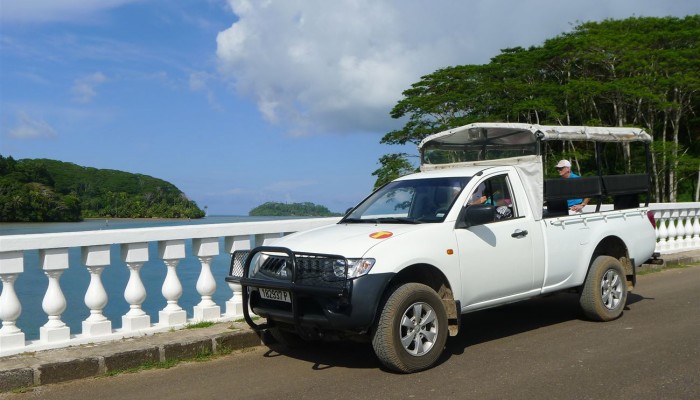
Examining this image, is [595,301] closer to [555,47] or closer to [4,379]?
[4,379]

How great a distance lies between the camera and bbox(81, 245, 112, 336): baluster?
20.6 ft

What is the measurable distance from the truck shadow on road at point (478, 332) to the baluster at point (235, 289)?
2.30 ft

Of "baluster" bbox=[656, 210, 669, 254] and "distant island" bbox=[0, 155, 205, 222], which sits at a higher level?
"distant island" bbox=[0, 155, 205, 222]

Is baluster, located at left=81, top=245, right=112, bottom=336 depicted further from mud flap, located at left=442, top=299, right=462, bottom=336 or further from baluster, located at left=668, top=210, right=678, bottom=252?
baluster, located at left=668, top=210, right=678, bottom=252

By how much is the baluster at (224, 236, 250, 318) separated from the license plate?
4.76ft

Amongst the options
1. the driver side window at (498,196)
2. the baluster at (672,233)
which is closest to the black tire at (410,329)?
the driver side window at (498,196)

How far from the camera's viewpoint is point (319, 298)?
18.7 feet

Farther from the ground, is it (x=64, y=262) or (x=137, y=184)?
(x=137, y=184)

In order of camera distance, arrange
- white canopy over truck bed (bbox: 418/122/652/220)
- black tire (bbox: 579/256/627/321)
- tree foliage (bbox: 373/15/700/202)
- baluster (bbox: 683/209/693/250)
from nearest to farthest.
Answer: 1. white canopy over truck bed (bbox: 418/122/652/220)
2. black tire (bbox: 579/256/627/321)
3. baluster (bbox: 683/209/693/250)
4. tree foliage (bbox: 373/15/700/202)

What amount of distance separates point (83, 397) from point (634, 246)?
634 cm

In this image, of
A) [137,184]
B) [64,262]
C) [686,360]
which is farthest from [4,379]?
[137,184]

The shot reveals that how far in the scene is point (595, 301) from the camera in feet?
25.0

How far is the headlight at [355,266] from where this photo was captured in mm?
5520

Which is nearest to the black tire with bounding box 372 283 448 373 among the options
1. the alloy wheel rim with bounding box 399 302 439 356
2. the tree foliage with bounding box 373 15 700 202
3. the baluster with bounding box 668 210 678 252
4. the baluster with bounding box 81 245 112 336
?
→ the alloy wheel rim with bounding box 399 302 439 356
